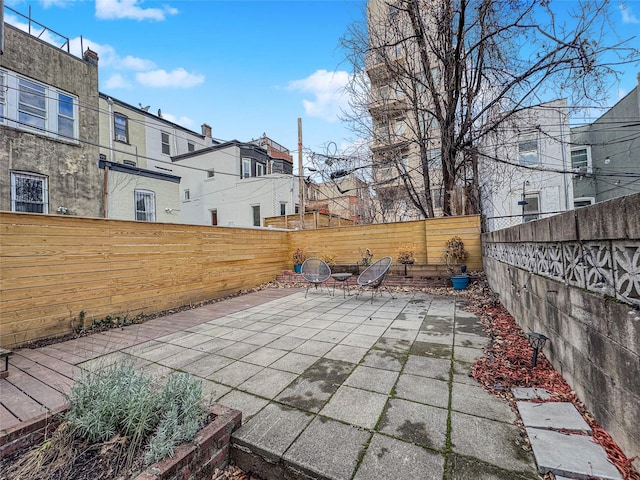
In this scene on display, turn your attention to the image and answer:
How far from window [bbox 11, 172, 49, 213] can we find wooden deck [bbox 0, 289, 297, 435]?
6.16m

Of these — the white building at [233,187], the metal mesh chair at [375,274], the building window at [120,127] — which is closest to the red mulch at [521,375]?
the metal mesh chair at [375,274]

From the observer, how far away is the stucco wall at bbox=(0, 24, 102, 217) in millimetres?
7105

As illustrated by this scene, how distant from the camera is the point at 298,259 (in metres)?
8.52

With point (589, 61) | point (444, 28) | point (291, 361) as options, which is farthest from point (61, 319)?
point (589, 61)

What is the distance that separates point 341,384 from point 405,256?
5356 mm

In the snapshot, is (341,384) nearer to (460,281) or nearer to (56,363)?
(56,363)

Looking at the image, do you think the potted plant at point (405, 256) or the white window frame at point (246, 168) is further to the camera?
the white window frame at point (246, 168)

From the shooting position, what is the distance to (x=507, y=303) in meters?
3.94

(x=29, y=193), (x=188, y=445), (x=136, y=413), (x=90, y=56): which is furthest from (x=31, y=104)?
(x=188, y=445)

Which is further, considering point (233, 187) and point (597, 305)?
point (233, 187)

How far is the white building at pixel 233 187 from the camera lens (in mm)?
14461

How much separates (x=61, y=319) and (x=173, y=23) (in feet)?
24.1

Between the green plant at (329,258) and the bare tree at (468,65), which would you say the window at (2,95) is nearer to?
the bare tree at (468,65)

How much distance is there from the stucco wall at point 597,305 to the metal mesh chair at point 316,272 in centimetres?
416
